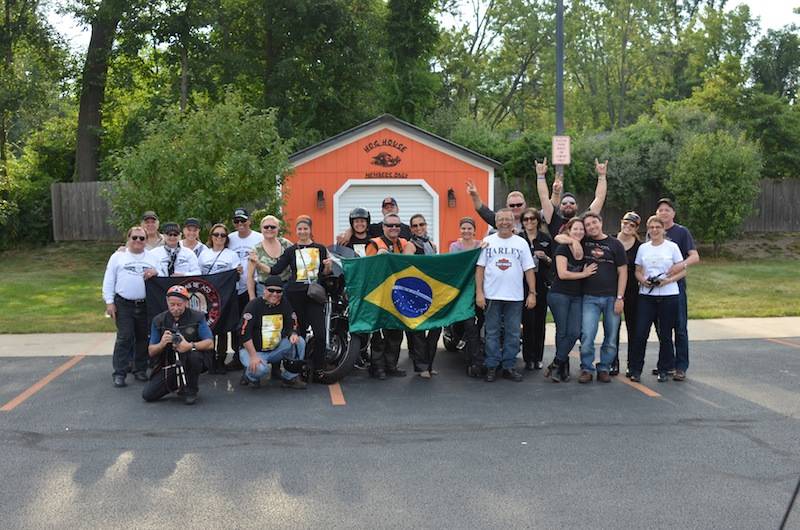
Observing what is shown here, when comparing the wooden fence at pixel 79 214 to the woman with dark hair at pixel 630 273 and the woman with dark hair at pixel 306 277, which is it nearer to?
the woman with dark hair at pixel 306 277

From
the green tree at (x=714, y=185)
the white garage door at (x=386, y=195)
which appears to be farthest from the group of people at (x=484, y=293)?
the green tree at (x=714, y=185)

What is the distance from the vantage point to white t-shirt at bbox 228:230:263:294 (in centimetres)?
855

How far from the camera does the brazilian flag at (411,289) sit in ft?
27.1

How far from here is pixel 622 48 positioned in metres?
52.9

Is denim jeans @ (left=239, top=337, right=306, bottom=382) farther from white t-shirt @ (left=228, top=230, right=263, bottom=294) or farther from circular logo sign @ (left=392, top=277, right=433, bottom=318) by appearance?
circular logo sign @ (left=392, top=277, right=433, bottom=318)

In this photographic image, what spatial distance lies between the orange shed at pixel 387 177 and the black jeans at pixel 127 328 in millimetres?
10257

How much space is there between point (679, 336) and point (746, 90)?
24.9 metres

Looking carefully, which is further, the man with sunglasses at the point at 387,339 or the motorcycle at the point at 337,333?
the man with sunglasses at the point at 387,339

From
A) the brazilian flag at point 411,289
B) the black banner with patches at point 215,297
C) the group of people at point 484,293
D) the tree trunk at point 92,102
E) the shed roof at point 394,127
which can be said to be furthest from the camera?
the tree trunk at point 92,102

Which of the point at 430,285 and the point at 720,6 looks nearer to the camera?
the point at 430,285

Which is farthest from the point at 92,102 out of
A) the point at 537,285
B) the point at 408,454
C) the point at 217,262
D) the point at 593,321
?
the point at 408,454

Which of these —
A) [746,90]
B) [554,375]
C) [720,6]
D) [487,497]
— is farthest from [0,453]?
[720,6]

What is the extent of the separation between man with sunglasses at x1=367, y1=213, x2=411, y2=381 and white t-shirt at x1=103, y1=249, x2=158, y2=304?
235cm

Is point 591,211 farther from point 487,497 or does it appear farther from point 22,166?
point 22,166
